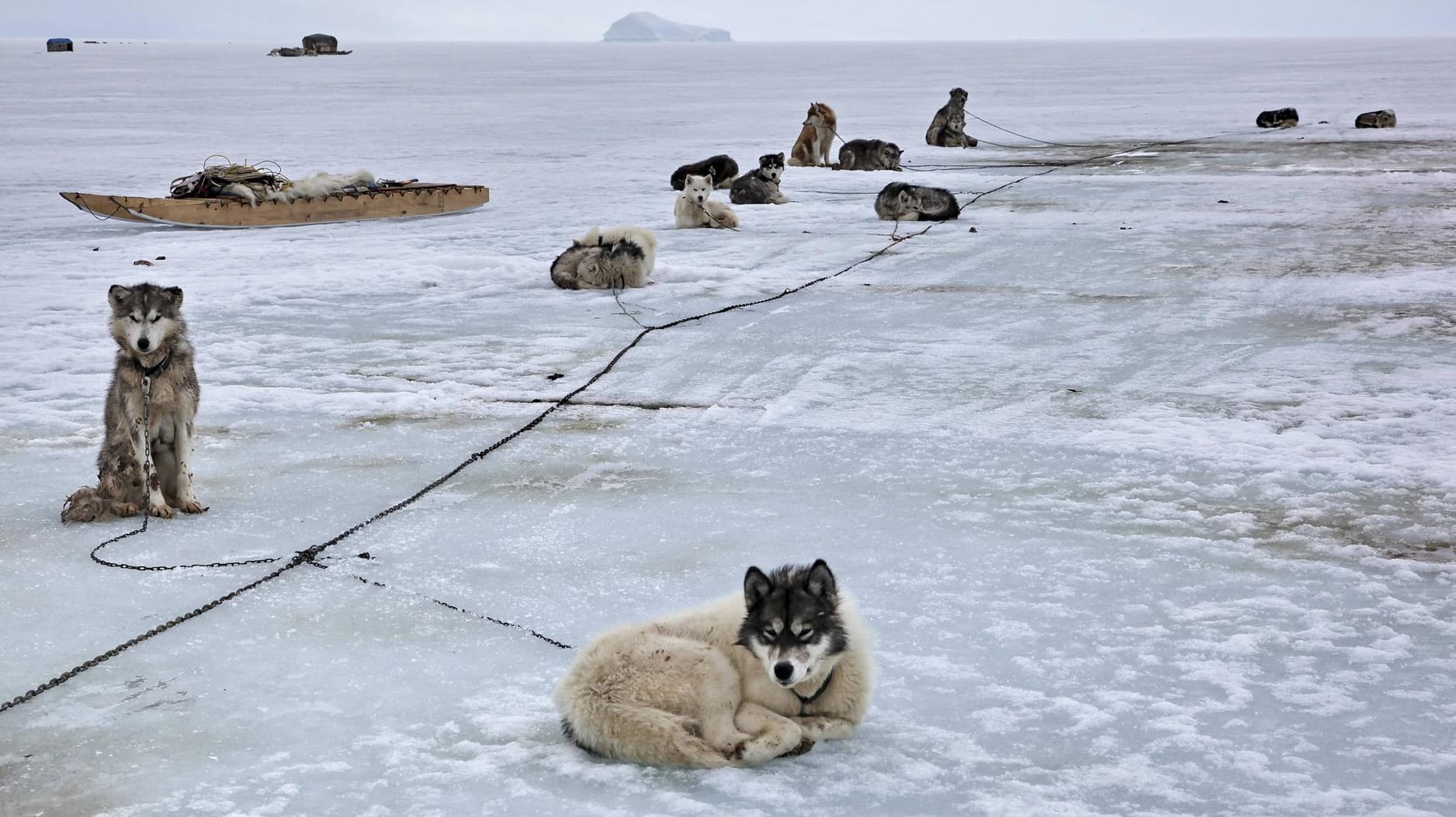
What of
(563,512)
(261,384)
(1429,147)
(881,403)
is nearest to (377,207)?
(261,384)

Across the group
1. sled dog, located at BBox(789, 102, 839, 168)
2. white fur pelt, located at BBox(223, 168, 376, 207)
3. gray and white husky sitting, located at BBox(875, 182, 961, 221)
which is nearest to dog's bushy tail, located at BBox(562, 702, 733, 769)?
gray and white husky sitting, located at BBox(875, 182, 961, 221)

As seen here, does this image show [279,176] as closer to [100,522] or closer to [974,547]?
[100,522]

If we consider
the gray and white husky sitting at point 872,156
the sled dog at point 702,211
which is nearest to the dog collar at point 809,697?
the sled dog at point 702,211

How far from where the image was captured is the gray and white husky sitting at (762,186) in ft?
59.2

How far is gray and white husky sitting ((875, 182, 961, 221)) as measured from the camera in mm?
15633

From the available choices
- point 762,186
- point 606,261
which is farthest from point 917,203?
point 606,261

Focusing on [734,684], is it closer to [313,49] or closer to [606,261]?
[606,261]

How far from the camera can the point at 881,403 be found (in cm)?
765

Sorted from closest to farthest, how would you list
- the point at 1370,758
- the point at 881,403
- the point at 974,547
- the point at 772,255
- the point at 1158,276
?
the point at 1370,758 < the point at 974,547 < the point at 881,403 < the point at 1158,276 < the point at 772,255

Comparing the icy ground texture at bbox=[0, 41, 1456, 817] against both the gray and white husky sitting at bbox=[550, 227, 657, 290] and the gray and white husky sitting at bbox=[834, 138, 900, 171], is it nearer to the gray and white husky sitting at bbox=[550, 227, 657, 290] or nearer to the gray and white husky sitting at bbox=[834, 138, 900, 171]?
the gray and white husky sitting at bbox=[550, 227, 657, 290]

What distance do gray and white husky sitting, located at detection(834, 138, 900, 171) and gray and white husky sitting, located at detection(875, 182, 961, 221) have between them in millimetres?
6404

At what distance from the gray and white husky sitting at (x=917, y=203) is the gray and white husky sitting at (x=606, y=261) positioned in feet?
16.1

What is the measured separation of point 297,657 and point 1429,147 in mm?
23785

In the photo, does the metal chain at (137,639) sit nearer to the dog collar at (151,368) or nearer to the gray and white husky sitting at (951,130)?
the dog collar at (151,368)
